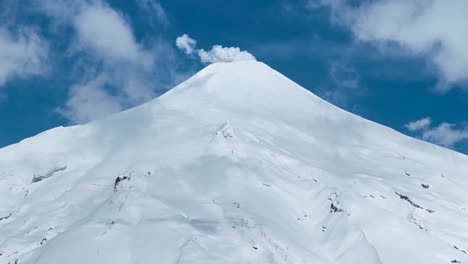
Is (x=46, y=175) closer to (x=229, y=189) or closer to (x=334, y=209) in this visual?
(x=229, y=189)

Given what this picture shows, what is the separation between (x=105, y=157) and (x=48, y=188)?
9.23 m

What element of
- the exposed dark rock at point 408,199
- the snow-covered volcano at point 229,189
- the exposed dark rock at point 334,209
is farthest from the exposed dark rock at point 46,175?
the exposed dark rock at point 408,199

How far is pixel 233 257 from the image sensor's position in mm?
44062

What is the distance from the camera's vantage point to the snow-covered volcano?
155 feet

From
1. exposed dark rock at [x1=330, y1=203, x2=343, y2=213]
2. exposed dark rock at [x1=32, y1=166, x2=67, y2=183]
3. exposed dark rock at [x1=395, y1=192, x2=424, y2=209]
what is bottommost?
exposed dark rock at [x1=32, y1=166, x2=67, y2=183]

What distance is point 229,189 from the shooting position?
59.6m

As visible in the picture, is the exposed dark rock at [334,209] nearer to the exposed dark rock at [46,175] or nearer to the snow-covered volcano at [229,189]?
the snow-covered volcano at [229,189]

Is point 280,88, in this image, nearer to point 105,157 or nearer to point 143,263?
point 105,157

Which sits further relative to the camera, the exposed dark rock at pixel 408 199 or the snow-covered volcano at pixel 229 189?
the exposed dark rock at pixel 408 199

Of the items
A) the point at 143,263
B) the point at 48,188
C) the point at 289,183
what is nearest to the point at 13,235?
the point at 48,188

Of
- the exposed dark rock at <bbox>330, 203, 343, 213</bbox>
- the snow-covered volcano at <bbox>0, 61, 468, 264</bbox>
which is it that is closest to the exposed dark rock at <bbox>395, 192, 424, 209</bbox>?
the snow-covered volcano at <bbox>0, 61, 468, 264</bbox>

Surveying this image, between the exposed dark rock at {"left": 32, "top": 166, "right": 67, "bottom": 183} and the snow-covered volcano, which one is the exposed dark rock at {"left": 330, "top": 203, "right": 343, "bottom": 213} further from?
the exposed dark rock at {"left": 32, "top": 166, "right": 67, "bottom": 183}

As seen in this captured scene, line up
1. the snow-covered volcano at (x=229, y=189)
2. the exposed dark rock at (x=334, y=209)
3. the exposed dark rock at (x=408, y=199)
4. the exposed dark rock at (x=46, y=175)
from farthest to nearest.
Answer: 1. the exposed dark rock at (x=46, y=175)
2. the exposed dark rock at (x=408, y=199)
3. the exposed dark rock at (x=334, y=209)
4. the snow-covered volcano at (x=229, y=189)

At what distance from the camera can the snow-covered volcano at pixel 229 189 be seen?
47.3m
